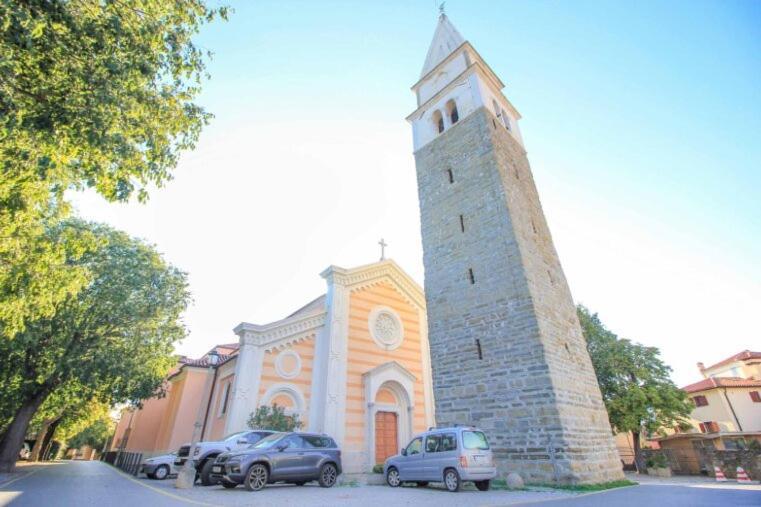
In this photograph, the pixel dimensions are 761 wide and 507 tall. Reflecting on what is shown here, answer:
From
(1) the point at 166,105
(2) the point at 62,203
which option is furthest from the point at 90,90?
(2) the point at 62,203

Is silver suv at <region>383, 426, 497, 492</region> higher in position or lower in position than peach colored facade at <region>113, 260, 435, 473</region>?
lower

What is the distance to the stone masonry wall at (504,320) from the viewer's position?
10.1 m

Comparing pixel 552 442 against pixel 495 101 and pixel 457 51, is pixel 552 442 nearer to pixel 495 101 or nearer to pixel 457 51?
pixel 495 101

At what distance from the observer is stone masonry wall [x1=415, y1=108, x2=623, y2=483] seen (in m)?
10.1

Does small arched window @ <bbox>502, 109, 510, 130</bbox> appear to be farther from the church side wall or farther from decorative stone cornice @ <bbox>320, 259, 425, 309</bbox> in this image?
the church side wall

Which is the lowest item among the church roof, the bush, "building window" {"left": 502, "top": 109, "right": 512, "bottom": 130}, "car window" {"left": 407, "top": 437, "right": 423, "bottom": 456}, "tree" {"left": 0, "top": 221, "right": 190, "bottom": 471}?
the bush

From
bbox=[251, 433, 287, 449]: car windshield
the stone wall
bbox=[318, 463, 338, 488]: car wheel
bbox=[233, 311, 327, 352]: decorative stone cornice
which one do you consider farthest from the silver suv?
the stone wall

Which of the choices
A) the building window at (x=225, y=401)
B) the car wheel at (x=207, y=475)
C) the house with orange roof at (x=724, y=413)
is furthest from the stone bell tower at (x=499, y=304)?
the house with orange roof at (x=724, y=413)

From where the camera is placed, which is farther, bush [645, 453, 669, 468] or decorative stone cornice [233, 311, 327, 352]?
bush [645, 453, 669, 468]

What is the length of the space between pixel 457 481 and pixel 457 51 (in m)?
19.5

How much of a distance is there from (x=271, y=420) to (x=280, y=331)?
4.22 metres

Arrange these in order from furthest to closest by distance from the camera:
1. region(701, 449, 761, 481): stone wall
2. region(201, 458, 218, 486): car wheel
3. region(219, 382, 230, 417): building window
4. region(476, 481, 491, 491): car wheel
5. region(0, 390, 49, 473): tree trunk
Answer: region(219, 382, 230, 417): building window < region(0, 390, 49, 473): tree trunk < region(701, 449, 761, 481): stone wall < region(201, 458, 218, 486): car wheel < region(476, 481, 491, 491): car wheel

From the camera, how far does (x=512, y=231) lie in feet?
42.3

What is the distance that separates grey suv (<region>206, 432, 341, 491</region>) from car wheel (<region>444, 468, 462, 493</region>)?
3583mm
